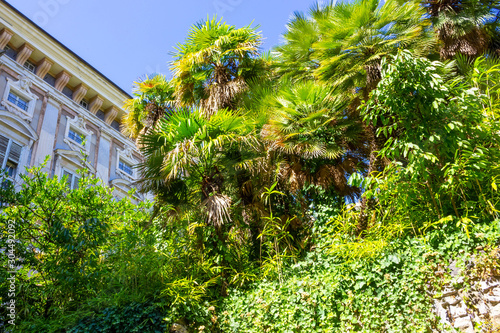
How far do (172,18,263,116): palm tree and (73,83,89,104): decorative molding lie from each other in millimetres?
11539

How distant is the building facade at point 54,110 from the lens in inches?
540

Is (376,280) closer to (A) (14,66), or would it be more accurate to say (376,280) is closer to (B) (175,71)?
(B) (175,71)

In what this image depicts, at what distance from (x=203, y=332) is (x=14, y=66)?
14.3 m

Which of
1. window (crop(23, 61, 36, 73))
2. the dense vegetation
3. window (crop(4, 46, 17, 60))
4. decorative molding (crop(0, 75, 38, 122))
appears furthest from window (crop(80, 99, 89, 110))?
the dense vegetation

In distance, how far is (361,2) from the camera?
6051mm

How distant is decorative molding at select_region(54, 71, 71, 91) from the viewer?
16.6m

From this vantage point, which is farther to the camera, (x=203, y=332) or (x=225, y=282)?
(x=225, y=282)

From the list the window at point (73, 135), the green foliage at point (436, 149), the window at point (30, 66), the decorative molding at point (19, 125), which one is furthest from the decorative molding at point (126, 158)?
the green foliage at point (436, 149)

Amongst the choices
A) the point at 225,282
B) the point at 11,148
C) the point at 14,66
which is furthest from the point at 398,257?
the point at 14,66

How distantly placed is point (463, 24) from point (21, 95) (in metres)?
14.8

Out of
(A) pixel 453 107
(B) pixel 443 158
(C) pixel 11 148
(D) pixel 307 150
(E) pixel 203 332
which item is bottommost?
(E) pixel 203 332

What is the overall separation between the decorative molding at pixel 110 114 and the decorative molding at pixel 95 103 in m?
0.68

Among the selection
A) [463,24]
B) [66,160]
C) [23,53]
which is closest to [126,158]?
[66,160]

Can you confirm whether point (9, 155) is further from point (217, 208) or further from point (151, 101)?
point (217, 208)
